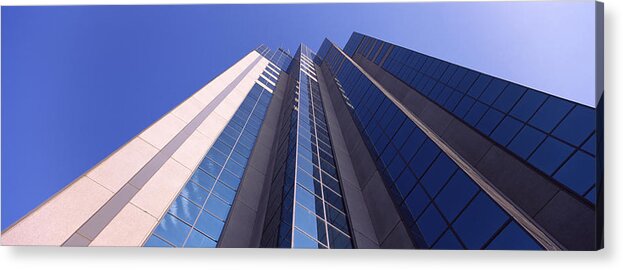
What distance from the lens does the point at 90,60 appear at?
13516mm

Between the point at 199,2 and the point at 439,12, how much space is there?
18.5 feet

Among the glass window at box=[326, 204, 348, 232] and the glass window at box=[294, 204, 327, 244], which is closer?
the glass window at box=[294, 204, 327, 244]

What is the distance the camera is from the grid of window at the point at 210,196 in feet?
41.7

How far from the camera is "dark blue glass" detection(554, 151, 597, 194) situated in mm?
11617

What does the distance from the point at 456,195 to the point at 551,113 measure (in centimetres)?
341

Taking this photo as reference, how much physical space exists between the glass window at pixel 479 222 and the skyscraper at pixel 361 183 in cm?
3

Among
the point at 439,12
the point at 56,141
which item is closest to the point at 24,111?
the point at 56,141

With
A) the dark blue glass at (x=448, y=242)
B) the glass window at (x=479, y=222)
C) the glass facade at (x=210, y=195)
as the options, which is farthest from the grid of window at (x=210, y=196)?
the glass window at (x=479, y=222)

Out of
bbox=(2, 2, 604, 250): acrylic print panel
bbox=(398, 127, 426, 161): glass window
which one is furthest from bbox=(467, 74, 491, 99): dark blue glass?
bbox=(398, 127, 426, 161): glass window

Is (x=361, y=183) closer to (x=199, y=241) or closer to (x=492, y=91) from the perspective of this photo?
(x=199, y=241)

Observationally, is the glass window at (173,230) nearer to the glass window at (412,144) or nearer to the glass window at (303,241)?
the glass window at (303,241)

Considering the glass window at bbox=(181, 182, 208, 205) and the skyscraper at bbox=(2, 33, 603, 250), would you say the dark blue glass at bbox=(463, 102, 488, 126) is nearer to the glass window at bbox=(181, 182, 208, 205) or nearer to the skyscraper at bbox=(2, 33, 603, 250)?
the skyscraper at bbox=(2, 33, 603, 250)

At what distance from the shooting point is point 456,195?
1224cm

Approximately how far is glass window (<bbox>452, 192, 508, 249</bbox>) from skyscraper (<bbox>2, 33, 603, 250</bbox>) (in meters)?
0.03
